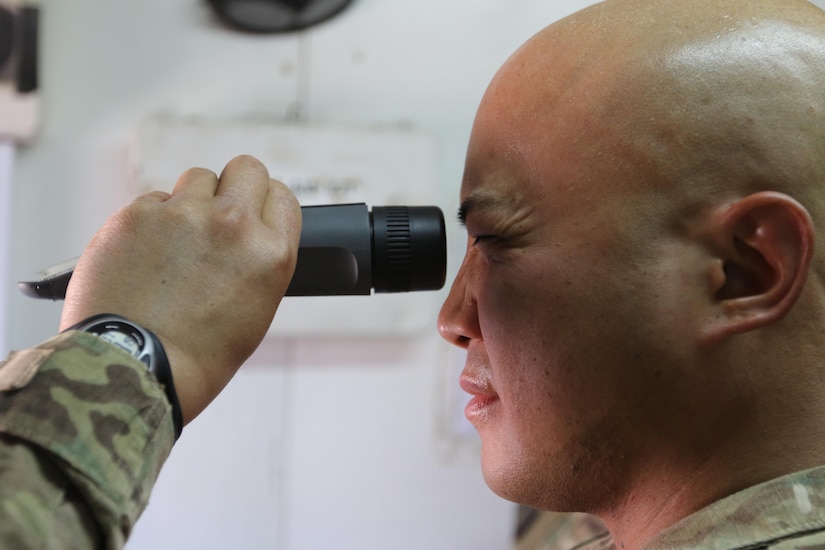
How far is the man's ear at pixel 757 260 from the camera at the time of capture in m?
0.55

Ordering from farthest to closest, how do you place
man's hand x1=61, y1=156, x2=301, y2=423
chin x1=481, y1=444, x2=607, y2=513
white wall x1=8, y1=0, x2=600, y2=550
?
white wall x1=8, y1=0, x2=600, y2=550
chin x1=481, y1=444, x2=607, y2=513
man's hand x1=61, y1=156, x2=301, y2=423

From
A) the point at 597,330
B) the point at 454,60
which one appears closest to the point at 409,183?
the point at 454,60

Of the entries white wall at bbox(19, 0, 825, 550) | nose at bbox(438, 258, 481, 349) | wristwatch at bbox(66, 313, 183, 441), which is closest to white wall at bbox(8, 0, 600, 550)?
white wall at bbox(19, 0, 825, 550)

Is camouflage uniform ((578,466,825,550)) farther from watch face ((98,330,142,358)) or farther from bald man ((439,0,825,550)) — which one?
watch face ((98,330,142,358))

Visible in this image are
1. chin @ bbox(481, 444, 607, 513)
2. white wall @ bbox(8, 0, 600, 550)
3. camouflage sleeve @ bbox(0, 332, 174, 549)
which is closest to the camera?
camouflage sleeve @ bbox(0, 332, 174, 549)

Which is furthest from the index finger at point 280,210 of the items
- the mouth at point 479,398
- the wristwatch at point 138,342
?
the mouth at point 479,398

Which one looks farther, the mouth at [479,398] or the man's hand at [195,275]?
the mouth at [479,398]

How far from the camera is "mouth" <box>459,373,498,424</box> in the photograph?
0.71 meters

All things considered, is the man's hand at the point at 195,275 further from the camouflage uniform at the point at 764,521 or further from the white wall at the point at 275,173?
the white wall at the point at 275,173

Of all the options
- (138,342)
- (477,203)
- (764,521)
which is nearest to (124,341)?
(138,342)

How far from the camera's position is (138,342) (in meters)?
0.47

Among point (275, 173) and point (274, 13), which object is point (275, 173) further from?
point (274, 13)

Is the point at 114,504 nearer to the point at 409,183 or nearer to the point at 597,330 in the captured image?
the point at 597,330

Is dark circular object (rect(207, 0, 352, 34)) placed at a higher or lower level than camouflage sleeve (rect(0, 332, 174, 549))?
higher
